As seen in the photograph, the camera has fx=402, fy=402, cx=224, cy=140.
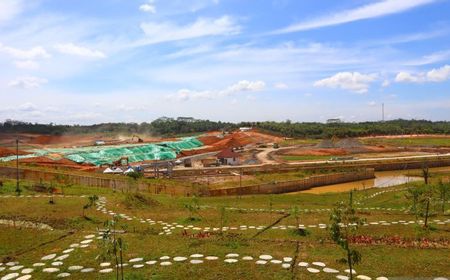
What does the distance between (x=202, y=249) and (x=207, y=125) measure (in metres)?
145

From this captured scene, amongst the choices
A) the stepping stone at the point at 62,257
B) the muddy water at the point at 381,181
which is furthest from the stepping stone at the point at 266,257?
the muddy water at the point at 381,181

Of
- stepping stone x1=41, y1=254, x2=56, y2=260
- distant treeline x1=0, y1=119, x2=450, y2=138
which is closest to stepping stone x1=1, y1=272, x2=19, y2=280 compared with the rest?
stepping stone x1=41, y1=254, x2=56, y2=260

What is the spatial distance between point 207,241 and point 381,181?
43.6 meters

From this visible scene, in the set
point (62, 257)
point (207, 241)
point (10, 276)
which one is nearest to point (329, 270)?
point (207, 241)

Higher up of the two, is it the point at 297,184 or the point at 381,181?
the point at 297,184

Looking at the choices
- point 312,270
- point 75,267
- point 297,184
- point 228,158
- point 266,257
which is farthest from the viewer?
point 228,158

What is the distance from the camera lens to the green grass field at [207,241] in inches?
426

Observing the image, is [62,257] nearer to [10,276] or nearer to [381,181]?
[10,276]

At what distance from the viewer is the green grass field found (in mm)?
10812

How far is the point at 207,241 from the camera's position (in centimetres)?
1388

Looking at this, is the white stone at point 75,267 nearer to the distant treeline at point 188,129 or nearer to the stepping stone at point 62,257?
the stepping stone at point 62,257

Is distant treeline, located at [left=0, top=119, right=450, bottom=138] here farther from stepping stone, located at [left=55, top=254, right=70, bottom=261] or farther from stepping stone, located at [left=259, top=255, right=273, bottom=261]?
stepping stone, located at [left=55, top=254, right=70, bottom=261]

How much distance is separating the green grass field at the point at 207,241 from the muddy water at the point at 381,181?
24681 millimetres

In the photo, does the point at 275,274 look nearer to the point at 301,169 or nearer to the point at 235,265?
the point at 235,265
